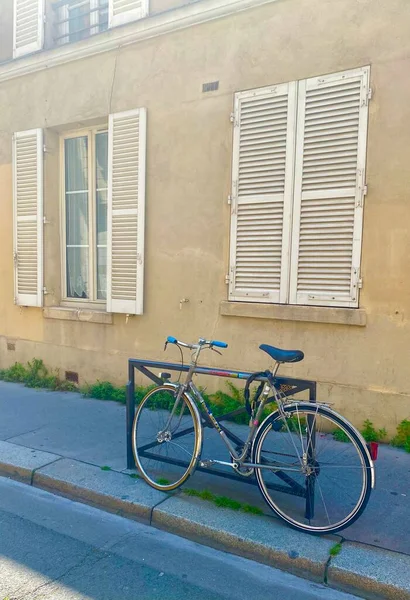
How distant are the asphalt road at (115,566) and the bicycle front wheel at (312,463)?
465 mm

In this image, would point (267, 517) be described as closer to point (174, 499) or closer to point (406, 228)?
point (174, 499)

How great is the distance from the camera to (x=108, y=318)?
6699 millimetres

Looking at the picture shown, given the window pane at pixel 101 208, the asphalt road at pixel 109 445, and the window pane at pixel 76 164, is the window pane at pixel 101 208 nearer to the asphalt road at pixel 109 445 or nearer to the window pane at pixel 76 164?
the window pane at pixel 76 164

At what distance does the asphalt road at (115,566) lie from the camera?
9.50 feet

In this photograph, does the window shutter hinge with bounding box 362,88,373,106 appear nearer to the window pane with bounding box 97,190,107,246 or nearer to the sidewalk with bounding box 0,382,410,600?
the sidewalk with bounding box 0,382,410,600

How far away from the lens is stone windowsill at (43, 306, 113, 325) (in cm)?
674

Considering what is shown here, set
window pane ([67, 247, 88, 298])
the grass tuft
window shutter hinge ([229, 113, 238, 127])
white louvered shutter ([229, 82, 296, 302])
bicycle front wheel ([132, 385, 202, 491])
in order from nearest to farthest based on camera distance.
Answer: the grass tuft → bicycle front wheel ([132, 385, 202, 491]) → white louvered shutter ([229, 82, 296, 302]) → window shutter hinge ([229, 113, 238, 127]) → window pane ([67, 247, 88, 298])

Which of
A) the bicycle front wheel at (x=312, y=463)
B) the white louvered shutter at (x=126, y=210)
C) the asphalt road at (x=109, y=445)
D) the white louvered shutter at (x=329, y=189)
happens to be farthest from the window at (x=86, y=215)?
the bicycle front wheel at (x=312, y=463)

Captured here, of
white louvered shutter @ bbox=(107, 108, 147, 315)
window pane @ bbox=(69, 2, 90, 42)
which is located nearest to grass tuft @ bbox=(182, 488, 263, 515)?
white louvered shutter @ bbox=(107, 108, 147, 315)

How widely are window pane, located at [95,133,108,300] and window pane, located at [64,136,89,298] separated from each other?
214mm

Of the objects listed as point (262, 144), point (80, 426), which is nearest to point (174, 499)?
point (80, 426)

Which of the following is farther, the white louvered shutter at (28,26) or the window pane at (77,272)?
the window pane at (77,272)

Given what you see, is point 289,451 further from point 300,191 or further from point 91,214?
point 91,214

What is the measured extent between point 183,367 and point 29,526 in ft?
5.17
